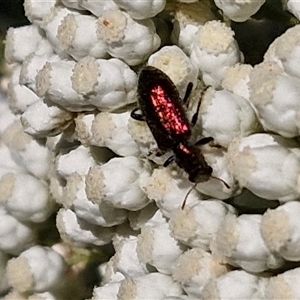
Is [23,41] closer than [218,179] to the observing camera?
No

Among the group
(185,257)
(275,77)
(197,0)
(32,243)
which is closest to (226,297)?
(185,257)

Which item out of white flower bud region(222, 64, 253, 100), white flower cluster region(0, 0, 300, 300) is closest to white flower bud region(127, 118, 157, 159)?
white flower cluster region(0, 0, 300, 300)

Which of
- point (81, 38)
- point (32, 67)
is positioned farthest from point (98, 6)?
point (32, 67)

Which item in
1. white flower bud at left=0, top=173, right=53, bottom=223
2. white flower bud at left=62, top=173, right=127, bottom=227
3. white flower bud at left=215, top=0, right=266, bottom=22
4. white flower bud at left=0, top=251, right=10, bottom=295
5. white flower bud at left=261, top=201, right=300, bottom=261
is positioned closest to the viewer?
white flower bud at left=261, top=201, right=300, bottom=261

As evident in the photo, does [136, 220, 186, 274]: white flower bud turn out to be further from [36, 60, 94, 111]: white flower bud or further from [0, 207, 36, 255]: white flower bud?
[0, 207, 36, 255]: white flower bud

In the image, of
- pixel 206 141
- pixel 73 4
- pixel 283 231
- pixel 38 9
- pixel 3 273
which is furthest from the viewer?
pixel 3 273

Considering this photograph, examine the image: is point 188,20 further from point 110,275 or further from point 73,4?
point 110,275

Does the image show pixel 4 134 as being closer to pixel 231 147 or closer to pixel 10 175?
pixel 10 175
